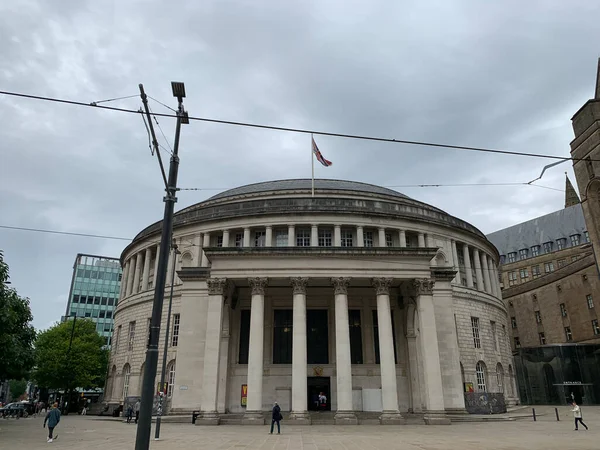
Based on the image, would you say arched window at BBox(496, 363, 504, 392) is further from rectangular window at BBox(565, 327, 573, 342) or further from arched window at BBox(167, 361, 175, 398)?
arched window at BBox(167, 361, 175, 398)

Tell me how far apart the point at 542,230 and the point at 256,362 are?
8550cm

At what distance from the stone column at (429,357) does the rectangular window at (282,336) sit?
38.3 feet

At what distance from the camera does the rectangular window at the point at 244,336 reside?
3703cm

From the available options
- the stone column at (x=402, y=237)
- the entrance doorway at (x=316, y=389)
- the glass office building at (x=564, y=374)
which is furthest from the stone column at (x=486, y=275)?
the entrance doorway at (x=316, y=389)

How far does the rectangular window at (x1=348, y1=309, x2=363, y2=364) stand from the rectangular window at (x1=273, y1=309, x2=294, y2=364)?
5418 mm

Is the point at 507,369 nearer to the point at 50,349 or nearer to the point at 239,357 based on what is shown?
the point at 239,357

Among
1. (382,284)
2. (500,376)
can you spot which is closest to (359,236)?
(382,284)

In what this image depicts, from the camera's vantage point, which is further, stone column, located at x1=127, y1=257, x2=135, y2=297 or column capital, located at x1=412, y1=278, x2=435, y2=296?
stone column, located at x1=127, y1=257, x2=135, y2=297

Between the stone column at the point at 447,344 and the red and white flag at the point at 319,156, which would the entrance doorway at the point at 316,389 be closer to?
the stone column at the point at 447,344

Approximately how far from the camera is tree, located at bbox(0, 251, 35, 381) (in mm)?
23005

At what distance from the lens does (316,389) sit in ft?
120

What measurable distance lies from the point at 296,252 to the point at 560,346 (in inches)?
1701

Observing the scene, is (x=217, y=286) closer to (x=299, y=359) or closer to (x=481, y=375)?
(x=299, y=359)

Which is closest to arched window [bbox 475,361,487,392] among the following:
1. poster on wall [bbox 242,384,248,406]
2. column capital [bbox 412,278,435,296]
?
column capital [bbox 412,278,435,296]
